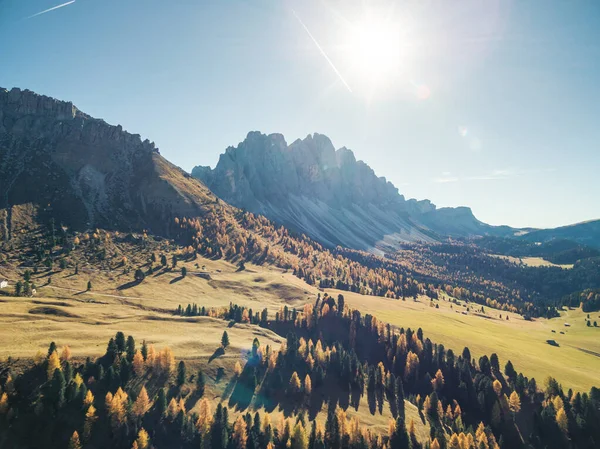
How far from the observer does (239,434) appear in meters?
81.9

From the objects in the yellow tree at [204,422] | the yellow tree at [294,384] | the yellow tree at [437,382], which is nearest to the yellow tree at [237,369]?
the yellow tree at [294,384]

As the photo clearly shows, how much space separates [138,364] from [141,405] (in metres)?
14.3

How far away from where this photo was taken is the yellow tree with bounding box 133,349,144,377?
91.2 meters

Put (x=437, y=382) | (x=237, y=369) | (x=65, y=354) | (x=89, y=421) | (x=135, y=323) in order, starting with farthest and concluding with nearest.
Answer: (x=437, y=382) < (x=135, y=323) < (x=237, y=369) < (x=65, y=354) < (x=89, y=421)

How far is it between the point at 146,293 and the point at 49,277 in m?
39.4

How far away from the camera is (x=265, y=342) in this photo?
131875 millimetres

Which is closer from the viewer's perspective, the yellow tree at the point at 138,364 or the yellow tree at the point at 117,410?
A: the yellow tree at the point at 117,410

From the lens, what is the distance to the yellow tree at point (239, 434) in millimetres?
80856

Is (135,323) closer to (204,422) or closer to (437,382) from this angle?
(204,422)

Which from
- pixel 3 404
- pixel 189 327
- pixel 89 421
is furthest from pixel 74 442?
pixel 189 327

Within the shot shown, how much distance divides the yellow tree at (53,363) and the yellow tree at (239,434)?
45331mm

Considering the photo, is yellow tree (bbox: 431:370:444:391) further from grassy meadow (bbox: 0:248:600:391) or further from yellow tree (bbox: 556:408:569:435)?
yellow tree (bbox: 556:408:569:435)

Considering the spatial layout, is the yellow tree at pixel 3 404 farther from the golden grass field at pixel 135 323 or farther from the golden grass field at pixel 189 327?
the golden grass field at pixel 189 327

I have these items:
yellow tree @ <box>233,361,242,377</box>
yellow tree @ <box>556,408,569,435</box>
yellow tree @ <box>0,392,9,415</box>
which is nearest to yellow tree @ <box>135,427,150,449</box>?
yellow tree @ <box>0,392,9,415</box>
